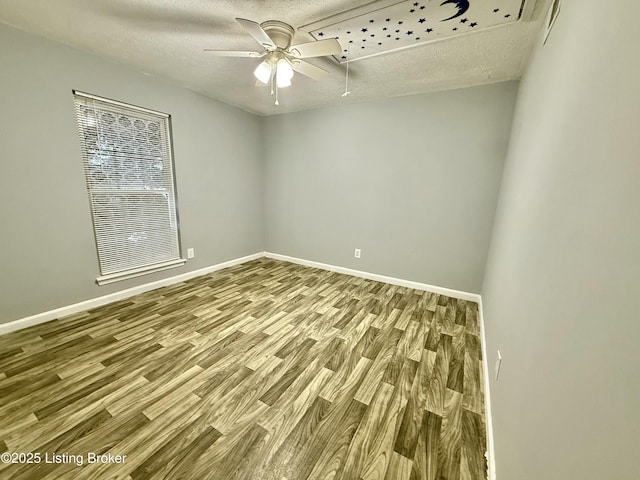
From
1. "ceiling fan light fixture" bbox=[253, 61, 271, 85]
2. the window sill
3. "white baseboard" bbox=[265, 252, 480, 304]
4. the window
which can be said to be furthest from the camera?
"white baseboard" bbox=[265, 252, 480, 304]

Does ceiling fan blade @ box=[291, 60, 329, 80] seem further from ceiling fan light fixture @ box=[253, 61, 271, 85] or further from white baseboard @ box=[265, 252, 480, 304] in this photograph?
white baseboard @ box=[265, 252, 480, 304]

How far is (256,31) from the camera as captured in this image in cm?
153

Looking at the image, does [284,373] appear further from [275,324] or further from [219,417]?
[275,324]

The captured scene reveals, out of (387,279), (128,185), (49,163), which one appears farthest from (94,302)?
(387,279)

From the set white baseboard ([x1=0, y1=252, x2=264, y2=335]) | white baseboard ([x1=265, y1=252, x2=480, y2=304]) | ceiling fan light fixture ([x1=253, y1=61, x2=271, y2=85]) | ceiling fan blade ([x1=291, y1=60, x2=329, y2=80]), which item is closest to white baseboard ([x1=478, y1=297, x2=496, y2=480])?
white baseboard ([x1=265, y1=252, x2=480, y2=304])

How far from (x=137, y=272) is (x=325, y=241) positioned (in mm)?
2383

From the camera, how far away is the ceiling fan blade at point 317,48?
5.13 ft

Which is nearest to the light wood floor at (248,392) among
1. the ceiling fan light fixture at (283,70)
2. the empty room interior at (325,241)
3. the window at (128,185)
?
the empty room interior at (325,241)

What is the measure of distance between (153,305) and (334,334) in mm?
1929

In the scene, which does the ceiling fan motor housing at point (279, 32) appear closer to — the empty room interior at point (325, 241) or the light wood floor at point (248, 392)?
the empty room interior at point (325, 241)

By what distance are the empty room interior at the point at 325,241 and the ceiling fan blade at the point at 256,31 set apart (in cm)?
1

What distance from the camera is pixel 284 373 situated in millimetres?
1752

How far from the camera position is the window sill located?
2562mm

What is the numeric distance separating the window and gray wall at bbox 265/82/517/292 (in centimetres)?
165
